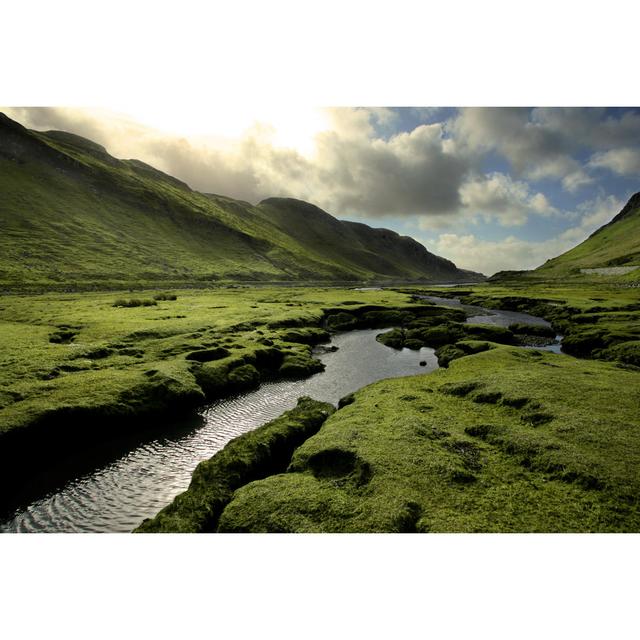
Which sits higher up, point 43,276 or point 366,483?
point 43,276

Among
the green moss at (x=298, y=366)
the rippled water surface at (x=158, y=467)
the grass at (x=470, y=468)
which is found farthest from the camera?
the green moss at (x=298, y=366)

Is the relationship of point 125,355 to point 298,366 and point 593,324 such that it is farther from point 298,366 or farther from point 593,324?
point 593,324

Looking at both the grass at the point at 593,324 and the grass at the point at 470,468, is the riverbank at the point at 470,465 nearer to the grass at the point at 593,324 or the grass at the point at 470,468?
the grass at the point at 470,468

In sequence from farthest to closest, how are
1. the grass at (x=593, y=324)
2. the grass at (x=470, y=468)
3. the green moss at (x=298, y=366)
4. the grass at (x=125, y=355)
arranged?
1. the grass at (x=593, y=324)
2. the green moss at (x=298, y=366)
3. the grass at (x=125, y=355)
4. the grass at (x=470, y=468)

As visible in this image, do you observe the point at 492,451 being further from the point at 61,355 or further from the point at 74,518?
the point at 61,355

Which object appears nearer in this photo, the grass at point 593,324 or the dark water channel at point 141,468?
the dark water channel at point 141,468

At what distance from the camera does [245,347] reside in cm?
4738

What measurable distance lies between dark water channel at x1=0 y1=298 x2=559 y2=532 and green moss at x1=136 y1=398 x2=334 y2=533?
404 centimetres

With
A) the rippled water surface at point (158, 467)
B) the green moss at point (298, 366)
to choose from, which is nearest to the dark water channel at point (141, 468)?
the rippled water surface at point (158, 467)

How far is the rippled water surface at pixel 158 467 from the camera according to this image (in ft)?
62.7

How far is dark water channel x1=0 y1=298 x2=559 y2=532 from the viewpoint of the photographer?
754 inches

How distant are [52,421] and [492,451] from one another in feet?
92.6

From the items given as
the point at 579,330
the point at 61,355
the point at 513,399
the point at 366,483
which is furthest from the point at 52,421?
the point at 579,330

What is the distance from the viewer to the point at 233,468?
1958 cm
